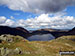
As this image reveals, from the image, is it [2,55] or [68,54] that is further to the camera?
[68,54]

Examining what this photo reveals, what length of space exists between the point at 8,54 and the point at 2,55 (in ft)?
14.8

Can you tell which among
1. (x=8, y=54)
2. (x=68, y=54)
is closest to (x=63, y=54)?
(x=68, y=54)

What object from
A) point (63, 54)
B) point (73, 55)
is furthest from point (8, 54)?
A: point (73, 55)

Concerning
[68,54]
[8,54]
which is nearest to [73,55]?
[68,54]

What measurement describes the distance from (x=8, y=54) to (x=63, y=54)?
28.1 metres

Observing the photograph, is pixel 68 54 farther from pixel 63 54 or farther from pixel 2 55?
pixel 2 55

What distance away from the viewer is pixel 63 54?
56.8m

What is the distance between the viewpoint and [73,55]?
182ft

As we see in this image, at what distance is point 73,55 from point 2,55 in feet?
114

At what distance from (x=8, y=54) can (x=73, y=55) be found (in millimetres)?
32757

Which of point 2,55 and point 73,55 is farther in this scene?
point 73,55

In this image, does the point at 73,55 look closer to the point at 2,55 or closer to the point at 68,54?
the point at 68,54

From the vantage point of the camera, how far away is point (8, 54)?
55.9 m

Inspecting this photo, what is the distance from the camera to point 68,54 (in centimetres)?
5766
